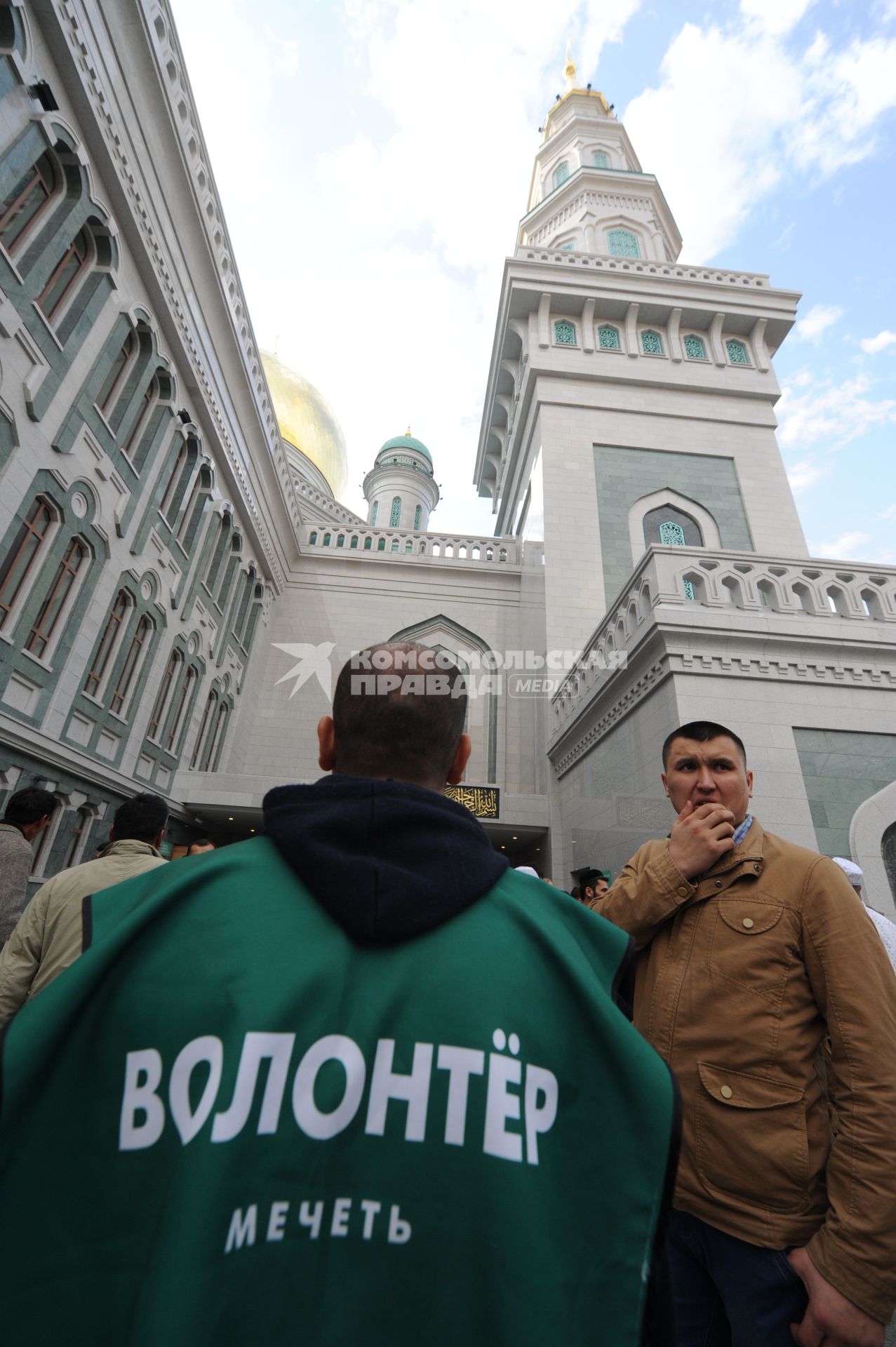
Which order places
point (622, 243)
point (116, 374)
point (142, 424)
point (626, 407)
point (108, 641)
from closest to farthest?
point (116, 374)
point (108, 641)
point (142, 424)
point (626, 407)
point (622, 243)

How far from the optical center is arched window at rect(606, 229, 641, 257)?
17125 millimetres

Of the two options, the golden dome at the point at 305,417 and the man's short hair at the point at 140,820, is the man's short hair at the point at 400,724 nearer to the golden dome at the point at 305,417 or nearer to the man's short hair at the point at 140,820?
the man's short hair at the point at 140,820

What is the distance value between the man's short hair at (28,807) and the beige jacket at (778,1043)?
3251 mm

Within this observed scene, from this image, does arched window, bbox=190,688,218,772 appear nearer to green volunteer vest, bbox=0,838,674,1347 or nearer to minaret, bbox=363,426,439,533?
minaret, bbox=363,426,439,533

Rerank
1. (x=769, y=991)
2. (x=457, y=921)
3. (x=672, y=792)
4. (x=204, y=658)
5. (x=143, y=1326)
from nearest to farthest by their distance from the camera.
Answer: (x=143, y=1326)
(x=457, y=921)
(x=769, y=991)
(x=672, y=792)
(x=204, y=658)

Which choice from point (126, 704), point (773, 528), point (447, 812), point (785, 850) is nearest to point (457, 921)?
point (447, 812)

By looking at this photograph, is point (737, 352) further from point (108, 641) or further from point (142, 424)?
point (108, 641)

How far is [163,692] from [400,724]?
10462mm

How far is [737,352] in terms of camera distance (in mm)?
14578

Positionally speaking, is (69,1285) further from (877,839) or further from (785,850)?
(877,839)

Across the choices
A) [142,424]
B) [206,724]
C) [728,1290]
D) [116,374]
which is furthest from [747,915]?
[206,724]

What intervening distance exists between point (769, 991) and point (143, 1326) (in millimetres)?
Result: 1500

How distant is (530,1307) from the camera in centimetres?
75

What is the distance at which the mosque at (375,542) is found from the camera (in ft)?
17.9
